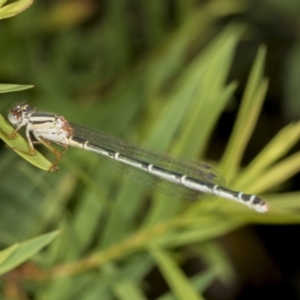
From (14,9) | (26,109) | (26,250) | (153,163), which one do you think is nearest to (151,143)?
(153,163)

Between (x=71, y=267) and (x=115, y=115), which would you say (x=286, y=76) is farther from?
(x=71, y=267)

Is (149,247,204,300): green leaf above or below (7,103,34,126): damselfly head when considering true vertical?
below

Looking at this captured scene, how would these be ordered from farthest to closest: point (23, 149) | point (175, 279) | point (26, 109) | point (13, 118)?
point (26, 109) → point (13, 118) → point (175, 279) → point (23, 149)

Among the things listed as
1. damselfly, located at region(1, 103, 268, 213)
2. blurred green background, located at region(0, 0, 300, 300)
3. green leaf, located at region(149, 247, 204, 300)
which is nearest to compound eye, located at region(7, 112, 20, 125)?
damselfly, located at region(1, 103, 268, 213)

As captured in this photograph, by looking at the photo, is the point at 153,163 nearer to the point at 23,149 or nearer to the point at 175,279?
the point at 175,279

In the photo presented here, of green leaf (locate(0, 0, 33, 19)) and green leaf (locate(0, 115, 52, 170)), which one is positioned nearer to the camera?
green leaf (locate(0, 0, 33, 19))

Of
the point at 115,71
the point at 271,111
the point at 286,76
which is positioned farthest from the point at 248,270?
the point at 115,71

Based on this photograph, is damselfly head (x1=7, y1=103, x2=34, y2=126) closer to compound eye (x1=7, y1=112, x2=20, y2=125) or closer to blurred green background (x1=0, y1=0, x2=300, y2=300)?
compound eye (x1=7, y1=112, x2=20, y2=125)
